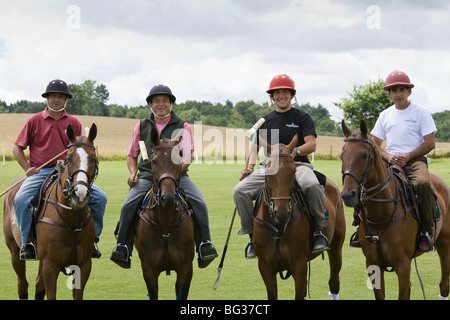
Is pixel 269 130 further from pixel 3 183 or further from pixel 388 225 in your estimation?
pixel 3 183

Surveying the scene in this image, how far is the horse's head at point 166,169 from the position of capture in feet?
21.9

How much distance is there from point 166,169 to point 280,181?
134 cm

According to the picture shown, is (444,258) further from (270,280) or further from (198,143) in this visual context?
(198,143)

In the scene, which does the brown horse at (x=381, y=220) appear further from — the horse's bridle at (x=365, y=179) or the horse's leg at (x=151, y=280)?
the horse's leg at (x=151, y=280)

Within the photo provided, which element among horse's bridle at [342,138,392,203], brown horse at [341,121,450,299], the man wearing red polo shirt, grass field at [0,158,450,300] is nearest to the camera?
horse's bridle at [342,138,392,203]

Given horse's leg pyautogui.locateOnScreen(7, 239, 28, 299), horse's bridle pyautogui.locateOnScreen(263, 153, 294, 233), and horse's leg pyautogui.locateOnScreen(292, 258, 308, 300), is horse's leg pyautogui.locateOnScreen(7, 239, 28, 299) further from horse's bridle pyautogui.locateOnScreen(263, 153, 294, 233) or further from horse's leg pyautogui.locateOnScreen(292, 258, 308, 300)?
horse's leg pyautogui.locateOnScreen(292, 258, 308, 300)

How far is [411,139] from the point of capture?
844 centimetres

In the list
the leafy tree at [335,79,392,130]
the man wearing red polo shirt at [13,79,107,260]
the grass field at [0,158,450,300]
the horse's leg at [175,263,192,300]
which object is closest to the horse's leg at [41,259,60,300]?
the man wearing red polo shirt at [13,79,107,260]

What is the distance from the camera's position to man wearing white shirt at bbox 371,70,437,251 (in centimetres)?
801

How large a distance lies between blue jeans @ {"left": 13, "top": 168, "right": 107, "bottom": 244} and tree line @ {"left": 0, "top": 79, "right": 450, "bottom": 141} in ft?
190

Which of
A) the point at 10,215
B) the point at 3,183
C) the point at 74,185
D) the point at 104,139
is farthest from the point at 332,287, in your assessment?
the point at 104,139

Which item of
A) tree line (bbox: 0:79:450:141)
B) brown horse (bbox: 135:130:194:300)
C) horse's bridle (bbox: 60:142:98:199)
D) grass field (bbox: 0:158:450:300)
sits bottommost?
grass field (bbox: 0:158:450:300)

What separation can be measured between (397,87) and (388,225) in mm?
2045
